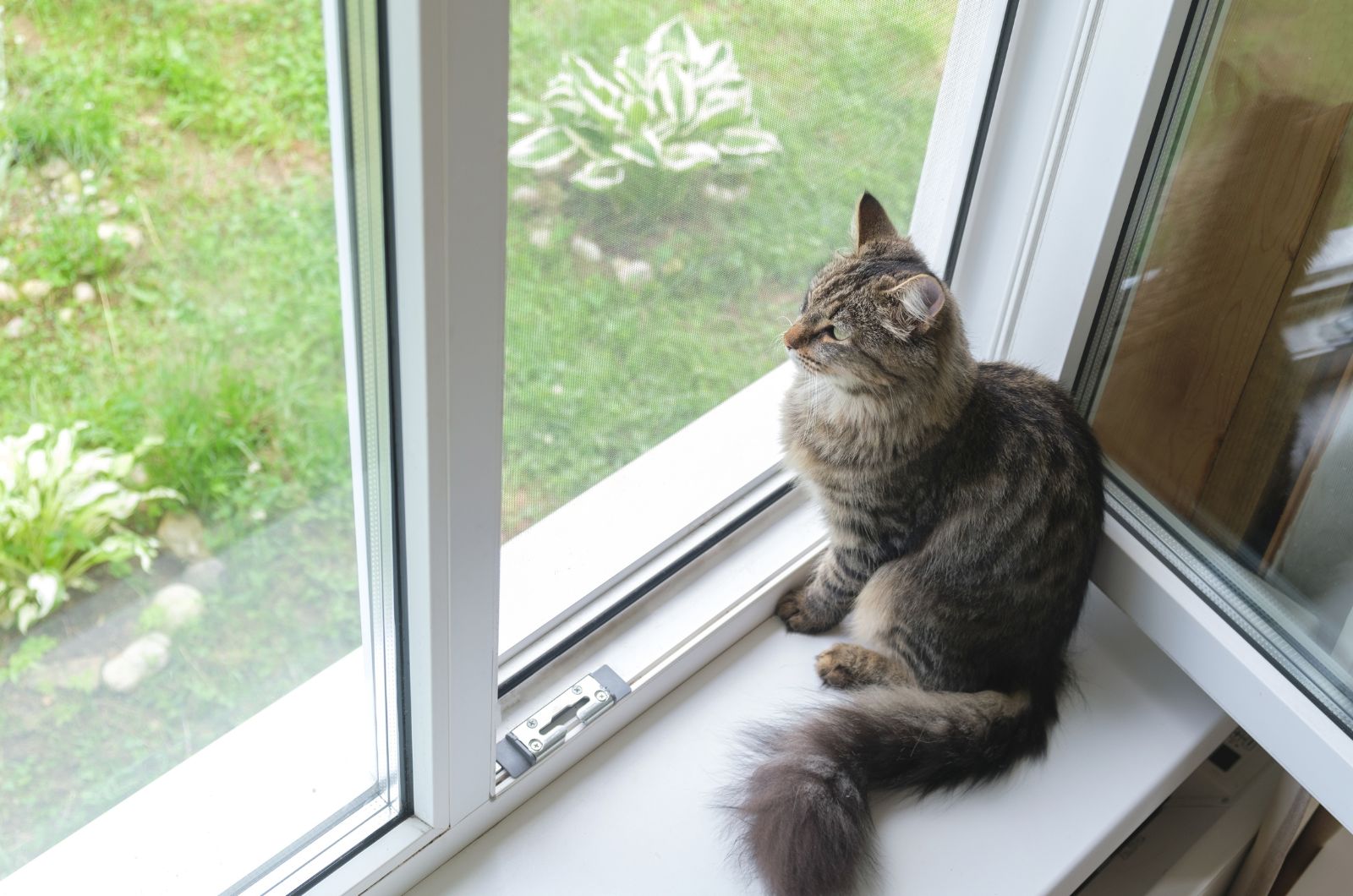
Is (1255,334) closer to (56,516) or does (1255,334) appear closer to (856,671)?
(856,671)

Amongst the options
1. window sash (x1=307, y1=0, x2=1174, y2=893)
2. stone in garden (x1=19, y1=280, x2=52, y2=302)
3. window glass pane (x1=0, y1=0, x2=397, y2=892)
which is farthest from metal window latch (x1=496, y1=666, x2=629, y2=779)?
stone in garden (x1=19, y1=280, x2=52, y2=302)

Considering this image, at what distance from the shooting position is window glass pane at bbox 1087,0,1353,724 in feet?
3.59

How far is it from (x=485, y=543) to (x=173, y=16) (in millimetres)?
447

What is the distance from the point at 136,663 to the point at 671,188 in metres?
0.75

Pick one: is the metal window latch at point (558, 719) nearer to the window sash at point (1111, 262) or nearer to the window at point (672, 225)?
the window at point (672, 225)

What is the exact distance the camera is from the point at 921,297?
1.16 meters

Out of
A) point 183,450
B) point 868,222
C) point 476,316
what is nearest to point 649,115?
point 868,222

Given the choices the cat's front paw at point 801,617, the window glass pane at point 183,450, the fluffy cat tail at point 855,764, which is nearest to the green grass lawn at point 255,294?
the window glass pane at point 183,450

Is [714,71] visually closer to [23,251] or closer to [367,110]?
[367,110]

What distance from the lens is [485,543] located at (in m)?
0.93

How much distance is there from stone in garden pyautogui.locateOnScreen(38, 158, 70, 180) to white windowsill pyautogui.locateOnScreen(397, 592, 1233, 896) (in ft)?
2.46

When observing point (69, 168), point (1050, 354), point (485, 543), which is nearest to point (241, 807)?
point (485, 543)

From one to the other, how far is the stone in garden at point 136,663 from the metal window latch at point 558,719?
1.20ft

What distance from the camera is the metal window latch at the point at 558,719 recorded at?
1.16 meters
